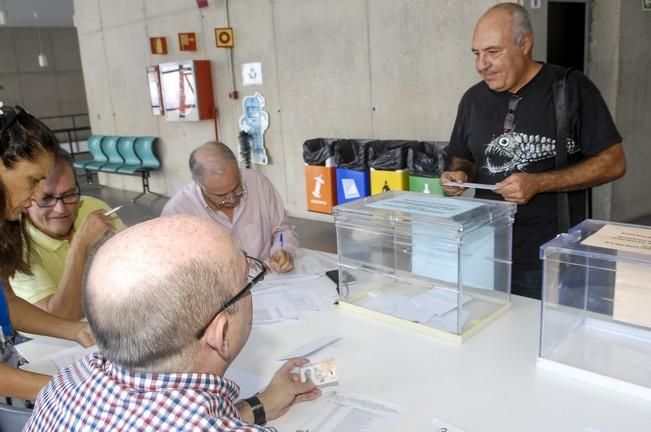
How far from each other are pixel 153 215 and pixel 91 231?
516cm

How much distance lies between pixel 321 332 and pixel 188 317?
3.01 feet

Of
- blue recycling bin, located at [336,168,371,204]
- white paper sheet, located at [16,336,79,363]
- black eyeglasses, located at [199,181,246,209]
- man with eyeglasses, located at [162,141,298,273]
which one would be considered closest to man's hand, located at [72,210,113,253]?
white paper sheet, located at [16,336,79,363]

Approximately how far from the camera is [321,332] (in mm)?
1719

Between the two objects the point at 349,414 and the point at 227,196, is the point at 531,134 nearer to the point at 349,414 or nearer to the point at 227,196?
the point at 227,196

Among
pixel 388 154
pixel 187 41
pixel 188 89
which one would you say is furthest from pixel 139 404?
pixel 187 41

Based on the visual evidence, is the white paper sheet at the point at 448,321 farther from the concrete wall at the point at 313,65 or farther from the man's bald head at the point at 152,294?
the concrete wall at the point at 313,65

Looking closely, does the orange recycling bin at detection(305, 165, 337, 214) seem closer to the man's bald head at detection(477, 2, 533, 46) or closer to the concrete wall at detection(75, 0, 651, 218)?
the concrete wall at detection(75, 0, 651, 218)

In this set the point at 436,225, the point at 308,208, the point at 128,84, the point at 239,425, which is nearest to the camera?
the point at 239,425

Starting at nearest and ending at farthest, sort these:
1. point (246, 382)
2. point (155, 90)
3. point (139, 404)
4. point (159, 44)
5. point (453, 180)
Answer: point (139, 404), point (246, 382), point (453, 180), point (159, 44), point (155, 90)

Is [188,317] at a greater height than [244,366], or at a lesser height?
greater

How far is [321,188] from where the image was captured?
530 centimetres

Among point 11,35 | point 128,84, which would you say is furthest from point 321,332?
point 11,35

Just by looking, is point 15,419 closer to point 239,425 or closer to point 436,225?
point 239,425

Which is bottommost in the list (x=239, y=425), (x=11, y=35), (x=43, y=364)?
(x=43, y=364)
